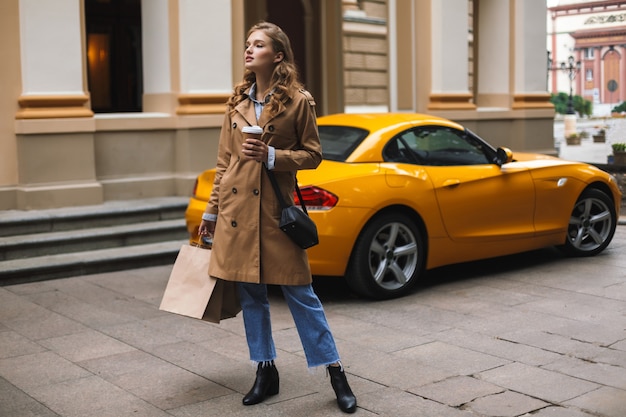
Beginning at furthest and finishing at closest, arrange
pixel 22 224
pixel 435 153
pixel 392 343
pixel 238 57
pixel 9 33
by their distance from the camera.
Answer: pixel 238 57
pixel 9 33
pixel 22 224
pixel 435 153
pixel 392 343

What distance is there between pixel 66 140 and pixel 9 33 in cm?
136

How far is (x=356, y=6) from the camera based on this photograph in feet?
56.5

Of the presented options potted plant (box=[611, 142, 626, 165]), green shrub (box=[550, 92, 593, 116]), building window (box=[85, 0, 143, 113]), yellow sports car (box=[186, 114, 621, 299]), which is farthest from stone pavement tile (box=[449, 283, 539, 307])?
green shrub (box=[550, 92, 593, 116])

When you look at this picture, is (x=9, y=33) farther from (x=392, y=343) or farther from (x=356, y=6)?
(x=356, y=6)

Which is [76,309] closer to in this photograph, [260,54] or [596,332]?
[260,54]

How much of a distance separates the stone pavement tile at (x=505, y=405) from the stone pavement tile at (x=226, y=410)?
1.01 m

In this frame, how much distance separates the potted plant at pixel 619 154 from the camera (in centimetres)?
1531

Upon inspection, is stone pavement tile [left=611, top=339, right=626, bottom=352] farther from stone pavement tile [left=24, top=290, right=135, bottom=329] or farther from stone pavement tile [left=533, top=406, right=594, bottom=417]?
stone pavement tile [left=24, top=290, right=135, bottom=329]

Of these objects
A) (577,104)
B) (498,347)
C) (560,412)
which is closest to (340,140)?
(498,347)

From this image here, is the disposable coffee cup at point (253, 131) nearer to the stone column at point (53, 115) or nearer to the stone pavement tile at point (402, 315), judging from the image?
the stone pavement tile at point (402, 315)

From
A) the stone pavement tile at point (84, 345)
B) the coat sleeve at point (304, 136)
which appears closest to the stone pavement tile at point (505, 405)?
the coat sleeve at point (304, 136)

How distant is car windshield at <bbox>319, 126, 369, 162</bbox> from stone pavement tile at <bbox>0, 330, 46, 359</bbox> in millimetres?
2930

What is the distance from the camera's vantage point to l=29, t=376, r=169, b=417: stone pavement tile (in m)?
4.88

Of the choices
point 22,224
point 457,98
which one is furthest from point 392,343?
point 457,98
